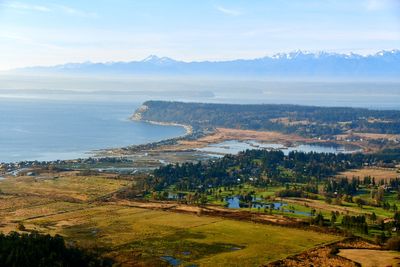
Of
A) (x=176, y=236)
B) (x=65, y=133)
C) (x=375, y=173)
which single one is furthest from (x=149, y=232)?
(x=65, y=133)

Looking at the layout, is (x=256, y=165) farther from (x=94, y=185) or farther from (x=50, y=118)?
(x=50, y=118)

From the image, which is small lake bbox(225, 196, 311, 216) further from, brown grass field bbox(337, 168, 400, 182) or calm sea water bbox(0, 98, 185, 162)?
calm sea water bbox(0, 98, 185, 162)

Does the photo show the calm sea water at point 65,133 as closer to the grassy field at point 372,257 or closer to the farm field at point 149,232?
the farm field at point 149,232

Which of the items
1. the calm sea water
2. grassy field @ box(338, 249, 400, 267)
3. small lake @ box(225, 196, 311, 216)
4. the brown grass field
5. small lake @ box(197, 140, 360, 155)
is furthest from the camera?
small lake @ box(197, 140, 360, 155)

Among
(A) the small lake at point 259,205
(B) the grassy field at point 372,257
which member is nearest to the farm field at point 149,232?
(B) the grassy field at point 372,257

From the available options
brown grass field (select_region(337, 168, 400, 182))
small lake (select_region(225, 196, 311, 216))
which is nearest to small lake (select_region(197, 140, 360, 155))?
brown grass field (select_region(337, 168, 400, 182))
